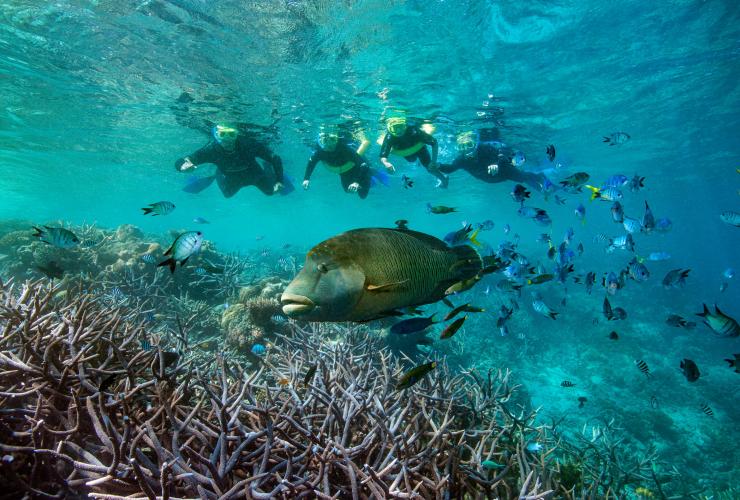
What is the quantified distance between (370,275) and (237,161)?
11239 mm

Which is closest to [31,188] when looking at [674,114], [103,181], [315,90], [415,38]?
[103,181]

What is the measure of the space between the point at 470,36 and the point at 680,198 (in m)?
54.6

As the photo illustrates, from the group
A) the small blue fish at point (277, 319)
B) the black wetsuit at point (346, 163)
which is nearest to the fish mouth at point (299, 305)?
the small blue fish at point (277, 319)

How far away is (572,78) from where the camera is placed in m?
14.8

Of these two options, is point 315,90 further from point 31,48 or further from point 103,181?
point 103,181

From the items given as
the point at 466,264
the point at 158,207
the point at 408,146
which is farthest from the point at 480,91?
the point at 466,264

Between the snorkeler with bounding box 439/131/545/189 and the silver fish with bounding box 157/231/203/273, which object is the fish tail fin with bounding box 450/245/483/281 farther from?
the snorkeler with bounding box 439/131/545/189

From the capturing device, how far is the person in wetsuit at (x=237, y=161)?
1077 centimetres

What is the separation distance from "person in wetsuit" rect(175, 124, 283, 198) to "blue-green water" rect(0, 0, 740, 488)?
3213 millimetres

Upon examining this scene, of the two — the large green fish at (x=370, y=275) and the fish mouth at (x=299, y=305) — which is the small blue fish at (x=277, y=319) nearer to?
the large green fish at (x=370, y=275)

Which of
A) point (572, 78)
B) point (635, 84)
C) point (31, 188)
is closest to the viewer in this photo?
point (572, 78)

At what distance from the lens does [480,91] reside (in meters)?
14.7

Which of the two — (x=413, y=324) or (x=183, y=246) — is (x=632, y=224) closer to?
(x=413, y=324)

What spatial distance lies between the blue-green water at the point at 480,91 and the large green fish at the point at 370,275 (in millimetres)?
10191
